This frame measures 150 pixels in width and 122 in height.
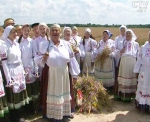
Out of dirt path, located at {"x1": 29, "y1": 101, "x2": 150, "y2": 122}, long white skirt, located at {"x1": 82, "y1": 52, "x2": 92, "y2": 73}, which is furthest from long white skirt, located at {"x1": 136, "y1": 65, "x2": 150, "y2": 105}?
long white skirt, located at {"x1": 82, "y1": 52, "x2": 92, "y2": 73}

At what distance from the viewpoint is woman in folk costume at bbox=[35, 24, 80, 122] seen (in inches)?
201

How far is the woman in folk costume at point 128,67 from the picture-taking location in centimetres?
702

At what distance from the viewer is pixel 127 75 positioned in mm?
7047

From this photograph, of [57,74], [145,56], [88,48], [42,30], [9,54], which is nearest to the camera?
[9,54]

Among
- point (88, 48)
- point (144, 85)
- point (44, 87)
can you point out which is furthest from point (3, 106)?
point (88, 48)

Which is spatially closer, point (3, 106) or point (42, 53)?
point (3, 106)

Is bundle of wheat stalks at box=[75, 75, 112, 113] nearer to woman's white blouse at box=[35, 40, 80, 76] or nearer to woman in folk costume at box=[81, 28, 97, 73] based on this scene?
woman's white blouse at box=[35, 40, 80, 76]

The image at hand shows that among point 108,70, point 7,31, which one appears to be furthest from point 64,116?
point 108,70

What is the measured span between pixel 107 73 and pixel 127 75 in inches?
49.4

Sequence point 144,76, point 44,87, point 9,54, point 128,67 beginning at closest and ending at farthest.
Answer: point 9,54 < point 44,87 < point 144,76 < point 128,67

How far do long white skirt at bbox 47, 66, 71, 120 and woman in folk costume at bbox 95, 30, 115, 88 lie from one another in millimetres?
2982

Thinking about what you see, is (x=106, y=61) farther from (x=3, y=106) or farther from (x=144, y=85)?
(x=3, y=106)

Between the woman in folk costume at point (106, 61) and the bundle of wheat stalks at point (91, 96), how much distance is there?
4.70 ft

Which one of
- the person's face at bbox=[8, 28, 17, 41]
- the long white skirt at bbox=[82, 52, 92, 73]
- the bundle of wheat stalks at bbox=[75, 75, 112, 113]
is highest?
the person's face at bbox=[8, 28, 17, 41]
